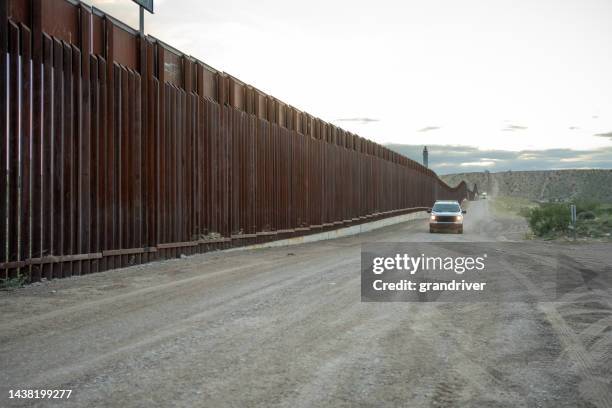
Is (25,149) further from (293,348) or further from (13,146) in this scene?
(293,348)

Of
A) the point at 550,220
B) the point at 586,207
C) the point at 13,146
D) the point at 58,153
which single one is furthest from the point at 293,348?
the point at 586,207

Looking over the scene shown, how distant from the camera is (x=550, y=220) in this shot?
84.5ft

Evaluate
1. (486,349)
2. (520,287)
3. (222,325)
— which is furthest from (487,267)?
(222,325)

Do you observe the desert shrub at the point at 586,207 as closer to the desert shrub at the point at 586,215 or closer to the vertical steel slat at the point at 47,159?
the desert shrub at the point at 586,215

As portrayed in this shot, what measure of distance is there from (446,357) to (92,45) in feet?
34.5

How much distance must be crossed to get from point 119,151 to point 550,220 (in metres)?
21.2

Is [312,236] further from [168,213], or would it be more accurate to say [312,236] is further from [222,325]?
[222,325]

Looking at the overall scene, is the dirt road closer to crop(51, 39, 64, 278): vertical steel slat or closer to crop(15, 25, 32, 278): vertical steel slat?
crop(15, 25, 32, 278): vertical steel slat

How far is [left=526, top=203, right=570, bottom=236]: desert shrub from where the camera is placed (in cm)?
2544

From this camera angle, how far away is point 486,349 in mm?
5840

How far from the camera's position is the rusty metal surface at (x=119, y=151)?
10.0 meters
